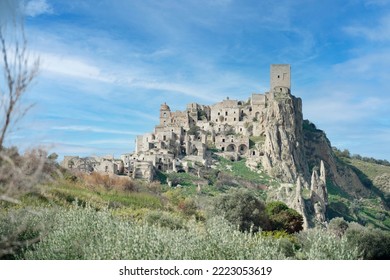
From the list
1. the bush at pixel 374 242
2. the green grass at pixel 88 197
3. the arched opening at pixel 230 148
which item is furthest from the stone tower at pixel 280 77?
the green grass at pixel 88 197

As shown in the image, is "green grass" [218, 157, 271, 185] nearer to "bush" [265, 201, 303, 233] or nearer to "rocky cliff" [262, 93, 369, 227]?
"rocky cliff" [262, 93, 369, 227]

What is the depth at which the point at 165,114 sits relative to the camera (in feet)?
263

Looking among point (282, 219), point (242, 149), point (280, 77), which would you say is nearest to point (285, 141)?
point (242, 149)

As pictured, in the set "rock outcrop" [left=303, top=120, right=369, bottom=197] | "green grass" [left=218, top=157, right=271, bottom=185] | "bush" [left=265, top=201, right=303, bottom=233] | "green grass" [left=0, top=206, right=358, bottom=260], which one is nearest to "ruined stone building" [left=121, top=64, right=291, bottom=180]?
"green grass" [left=218, top=157, right=271, bottom=185]

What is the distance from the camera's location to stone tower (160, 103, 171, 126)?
3137 inches

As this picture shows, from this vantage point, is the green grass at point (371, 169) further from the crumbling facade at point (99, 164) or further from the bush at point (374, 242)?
the bush at point (374, 242)

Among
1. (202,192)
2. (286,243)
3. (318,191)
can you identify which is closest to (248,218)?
(286,243)

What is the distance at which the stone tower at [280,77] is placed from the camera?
7950cm

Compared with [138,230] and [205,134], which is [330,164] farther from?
[138,230]

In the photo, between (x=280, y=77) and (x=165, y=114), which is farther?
(x=165, y=114)

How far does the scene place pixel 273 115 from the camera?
2894 inches

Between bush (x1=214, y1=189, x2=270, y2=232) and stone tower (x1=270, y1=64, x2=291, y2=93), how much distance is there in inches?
2222

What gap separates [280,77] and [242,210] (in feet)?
194

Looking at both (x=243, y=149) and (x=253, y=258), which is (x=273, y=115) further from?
(x=253, y=258)
